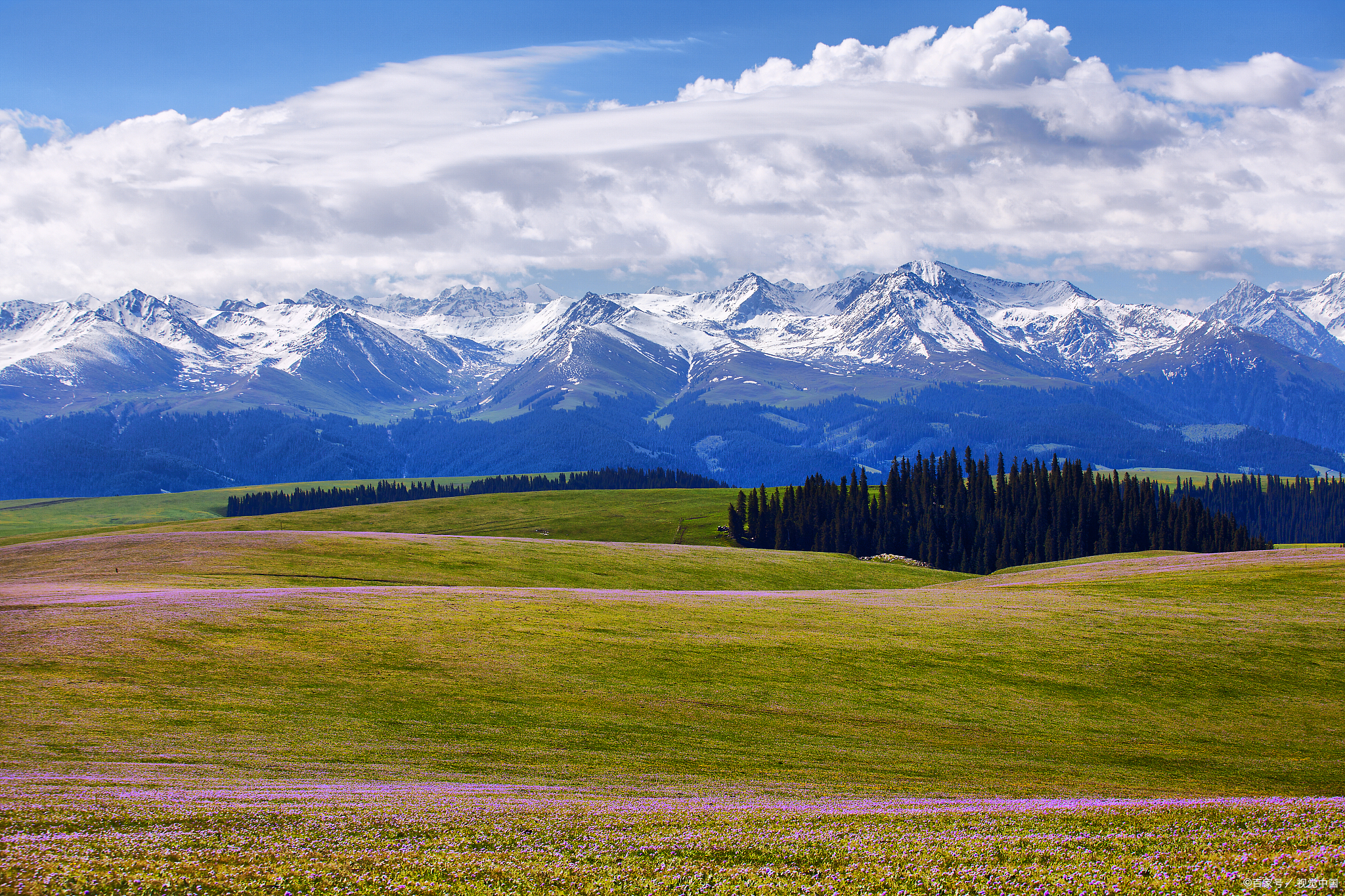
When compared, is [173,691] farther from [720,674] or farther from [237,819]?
[720,674]

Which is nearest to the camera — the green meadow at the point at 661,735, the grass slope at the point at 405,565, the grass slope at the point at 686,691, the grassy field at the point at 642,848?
the grassy field at the point at 642,848

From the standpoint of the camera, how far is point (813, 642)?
58.4 metres

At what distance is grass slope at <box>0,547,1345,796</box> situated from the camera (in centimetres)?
3691

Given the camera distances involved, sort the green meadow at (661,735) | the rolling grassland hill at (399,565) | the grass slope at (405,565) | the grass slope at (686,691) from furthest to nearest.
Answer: the grass slope at (405,565) < the rolling grassland hill at (399,565) < the grass slope at (686,691) < the green meadow at (661,735)

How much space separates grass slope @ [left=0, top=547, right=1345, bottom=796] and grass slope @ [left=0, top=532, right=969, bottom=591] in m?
15.2

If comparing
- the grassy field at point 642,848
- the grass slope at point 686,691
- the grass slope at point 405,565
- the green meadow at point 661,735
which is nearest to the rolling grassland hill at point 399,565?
the grass slope at point 405,565

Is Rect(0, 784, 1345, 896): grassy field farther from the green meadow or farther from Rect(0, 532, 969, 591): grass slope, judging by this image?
Rect(0, 532, 969, 591): grass slope

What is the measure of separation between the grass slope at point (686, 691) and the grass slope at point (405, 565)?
49.8 feet

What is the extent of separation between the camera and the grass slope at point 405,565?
83.6 metres

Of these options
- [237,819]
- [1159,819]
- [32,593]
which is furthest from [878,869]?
[32,593]

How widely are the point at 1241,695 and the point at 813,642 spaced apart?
24.7 meters

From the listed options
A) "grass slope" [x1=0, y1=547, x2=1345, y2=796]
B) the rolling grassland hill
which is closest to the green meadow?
"grass slope" [x1=0, y1=547, x2=1345, y2=796]

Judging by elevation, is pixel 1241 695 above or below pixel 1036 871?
below

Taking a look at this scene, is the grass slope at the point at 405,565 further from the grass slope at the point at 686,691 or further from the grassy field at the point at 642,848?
the grassy field at the point at 642,848
